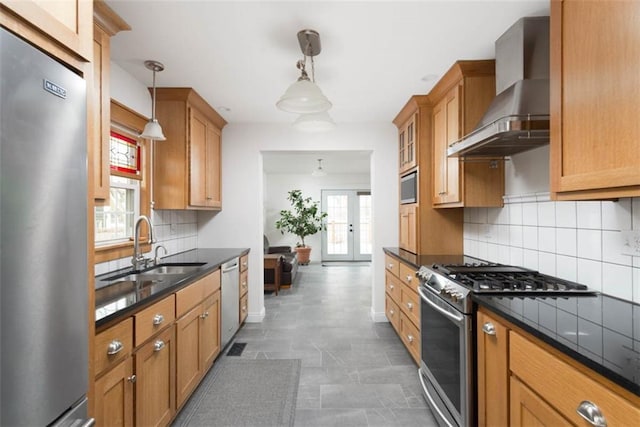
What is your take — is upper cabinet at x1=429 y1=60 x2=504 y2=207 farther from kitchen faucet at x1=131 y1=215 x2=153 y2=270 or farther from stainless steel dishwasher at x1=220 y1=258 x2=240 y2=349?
kitchen faucet at x1=131 y1=215 x2=153 y2=270

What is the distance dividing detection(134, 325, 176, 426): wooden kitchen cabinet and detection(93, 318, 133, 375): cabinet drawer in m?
0.13

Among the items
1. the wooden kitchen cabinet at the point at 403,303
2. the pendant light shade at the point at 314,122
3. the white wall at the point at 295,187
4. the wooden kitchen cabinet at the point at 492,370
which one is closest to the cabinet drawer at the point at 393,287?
the wooden kitchen cabinet at the point at 403,303

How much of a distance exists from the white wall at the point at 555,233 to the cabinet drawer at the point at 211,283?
2.30 metres

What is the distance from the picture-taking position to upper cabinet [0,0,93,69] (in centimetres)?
83

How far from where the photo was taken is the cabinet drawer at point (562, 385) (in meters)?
0.84

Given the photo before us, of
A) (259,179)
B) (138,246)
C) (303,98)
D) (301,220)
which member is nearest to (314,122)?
(303,98)

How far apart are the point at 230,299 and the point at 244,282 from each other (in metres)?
0.59

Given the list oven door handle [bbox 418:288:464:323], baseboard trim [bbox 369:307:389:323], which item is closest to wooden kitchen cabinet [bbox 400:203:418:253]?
baseboard trim [bbox 369:307:389:323]

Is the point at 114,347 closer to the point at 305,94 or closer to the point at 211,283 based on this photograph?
the point at 211,283

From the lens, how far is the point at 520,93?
182cm

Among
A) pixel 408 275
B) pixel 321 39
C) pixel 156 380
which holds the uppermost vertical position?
pixel 321 39

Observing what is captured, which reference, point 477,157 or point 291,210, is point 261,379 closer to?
point 477,157

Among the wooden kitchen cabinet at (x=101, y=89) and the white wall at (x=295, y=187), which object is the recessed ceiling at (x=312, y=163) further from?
the wooden kitchen cabinet at (x=101, y=89)

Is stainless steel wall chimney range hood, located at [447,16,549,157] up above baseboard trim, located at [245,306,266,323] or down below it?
above
